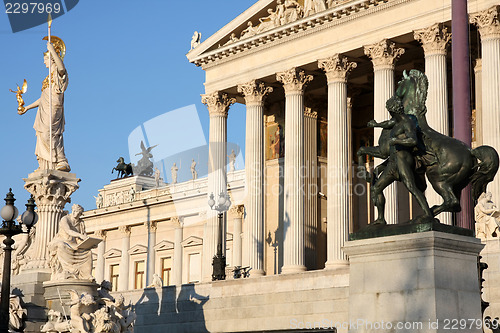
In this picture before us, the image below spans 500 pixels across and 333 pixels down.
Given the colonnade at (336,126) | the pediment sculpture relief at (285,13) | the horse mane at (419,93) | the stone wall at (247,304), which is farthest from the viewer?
the pediment sculpture relief at (285,13)

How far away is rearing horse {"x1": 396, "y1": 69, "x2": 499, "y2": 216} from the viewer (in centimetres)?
1559

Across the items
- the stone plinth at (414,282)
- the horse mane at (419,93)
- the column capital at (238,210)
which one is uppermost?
the column capital at (238,210)

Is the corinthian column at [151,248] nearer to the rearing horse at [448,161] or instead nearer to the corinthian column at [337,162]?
the corinthian column at [337,162]

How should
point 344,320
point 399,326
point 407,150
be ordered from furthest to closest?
1. point 344,320
2. point 407,150
3. point 399,326

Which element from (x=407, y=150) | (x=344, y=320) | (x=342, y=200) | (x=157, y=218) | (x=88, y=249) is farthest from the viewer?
(x=157, y=218)

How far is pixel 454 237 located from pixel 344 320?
20024 mm

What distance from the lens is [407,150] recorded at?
15.6 meters

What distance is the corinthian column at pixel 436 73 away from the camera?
4116 centimetres

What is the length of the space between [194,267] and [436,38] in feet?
116

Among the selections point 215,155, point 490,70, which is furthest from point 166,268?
point 490,70

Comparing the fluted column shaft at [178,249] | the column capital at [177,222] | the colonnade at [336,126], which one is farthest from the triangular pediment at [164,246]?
the colonnade at [336,126]

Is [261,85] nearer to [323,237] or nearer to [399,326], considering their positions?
[323,237]

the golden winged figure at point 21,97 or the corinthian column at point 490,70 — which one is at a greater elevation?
the corinthian column at point 490,70

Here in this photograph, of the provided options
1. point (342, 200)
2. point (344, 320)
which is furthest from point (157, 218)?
point (344, 320)
